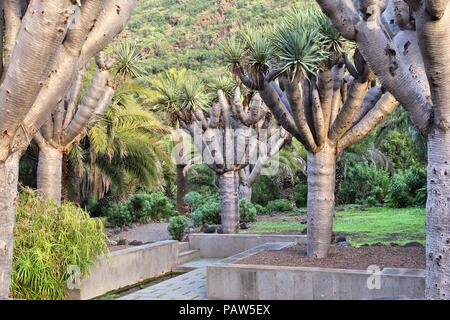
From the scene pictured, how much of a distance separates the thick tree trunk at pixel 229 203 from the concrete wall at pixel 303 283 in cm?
570

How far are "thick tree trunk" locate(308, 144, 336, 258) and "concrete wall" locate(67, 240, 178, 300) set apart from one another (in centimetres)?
352

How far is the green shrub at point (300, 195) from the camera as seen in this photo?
25609 mm

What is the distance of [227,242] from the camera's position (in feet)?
43.1

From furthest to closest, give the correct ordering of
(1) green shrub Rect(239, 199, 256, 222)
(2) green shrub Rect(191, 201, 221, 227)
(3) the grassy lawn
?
(1) green shrub Rect(239, 199, 256, 222), (2) green shrub Rect(191, 201, 221, 227), (3) the grassy lawn

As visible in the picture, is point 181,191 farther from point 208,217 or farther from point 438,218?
point 438,218

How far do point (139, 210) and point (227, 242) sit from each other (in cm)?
727

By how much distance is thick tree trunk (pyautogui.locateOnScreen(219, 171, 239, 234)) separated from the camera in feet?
45.6

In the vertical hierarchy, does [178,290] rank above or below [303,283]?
below

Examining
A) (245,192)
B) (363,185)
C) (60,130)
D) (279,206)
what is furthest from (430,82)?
(363,185)

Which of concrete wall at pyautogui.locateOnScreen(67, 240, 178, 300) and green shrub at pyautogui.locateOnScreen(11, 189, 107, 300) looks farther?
concrete wall at pyautogui.locateOnScreen(67, 240, 178, 300)

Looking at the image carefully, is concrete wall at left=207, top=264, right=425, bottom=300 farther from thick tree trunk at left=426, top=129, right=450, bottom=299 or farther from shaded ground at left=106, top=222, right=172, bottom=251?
shaded ground at left=106, top=222, right=172, bottom=251

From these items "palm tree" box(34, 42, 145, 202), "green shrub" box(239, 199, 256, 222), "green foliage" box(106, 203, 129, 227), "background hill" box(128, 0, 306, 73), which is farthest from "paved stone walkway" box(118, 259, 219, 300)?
"background hill" box(128, 0, 306, 73)

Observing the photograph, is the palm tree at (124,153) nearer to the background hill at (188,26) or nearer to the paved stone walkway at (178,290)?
the paved stone walkway at (178,290)

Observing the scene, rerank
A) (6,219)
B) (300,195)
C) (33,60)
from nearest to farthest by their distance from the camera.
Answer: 1. (33,60)
2. (6,219)
3. (300,195)
